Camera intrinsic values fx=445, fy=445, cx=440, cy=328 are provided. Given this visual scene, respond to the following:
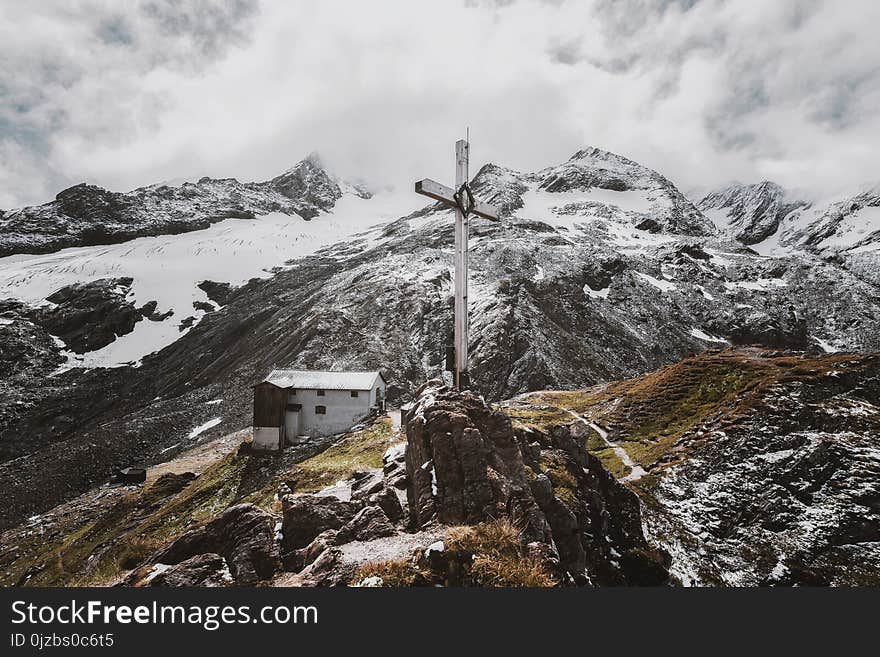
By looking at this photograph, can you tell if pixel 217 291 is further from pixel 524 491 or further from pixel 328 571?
pixel 328 571

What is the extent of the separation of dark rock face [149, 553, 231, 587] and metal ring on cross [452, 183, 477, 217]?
12.9 metres

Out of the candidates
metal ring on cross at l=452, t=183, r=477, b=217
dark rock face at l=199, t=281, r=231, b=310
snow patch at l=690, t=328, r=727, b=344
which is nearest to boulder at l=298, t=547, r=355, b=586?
metal ring on cross at l=452, t=183, r=477, b=217

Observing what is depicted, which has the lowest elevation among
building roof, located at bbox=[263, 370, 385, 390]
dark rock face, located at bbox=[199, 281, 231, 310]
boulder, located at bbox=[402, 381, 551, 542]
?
boulder, located at bbox=[402, 381, 551, 542]

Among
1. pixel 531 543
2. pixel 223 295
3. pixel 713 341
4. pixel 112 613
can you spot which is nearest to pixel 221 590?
pixel 112 613

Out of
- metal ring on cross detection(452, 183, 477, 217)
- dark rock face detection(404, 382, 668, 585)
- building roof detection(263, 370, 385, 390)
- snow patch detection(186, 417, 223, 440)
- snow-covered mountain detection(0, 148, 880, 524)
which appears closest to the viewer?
dark rock face detection(404, 382, 668, 585)

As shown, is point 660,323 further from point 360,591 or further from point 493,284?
point 360,591

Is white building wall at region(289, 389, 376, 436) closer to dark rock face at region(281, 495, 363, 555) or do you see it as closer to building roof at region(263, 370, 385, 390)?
building roof at region(263, 370, 385, 390)

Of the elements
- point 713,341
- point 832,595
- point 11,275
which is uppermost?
point 11,275

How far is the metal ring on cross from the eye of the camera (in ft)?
52.7

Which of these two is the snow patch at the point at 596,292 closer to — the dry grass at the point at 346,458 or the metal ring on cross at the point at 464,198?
the dry grass at the point at 346,458

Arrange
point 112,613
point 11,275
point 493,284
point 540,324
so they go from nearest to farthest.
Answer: point 112,613, point 540,324, point 493,284, point 11,275

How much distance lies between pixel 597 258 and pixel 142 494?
13491 cm

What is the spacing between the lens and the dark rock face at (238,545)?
1077 cm

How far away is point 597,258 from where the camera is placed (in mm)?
144375
